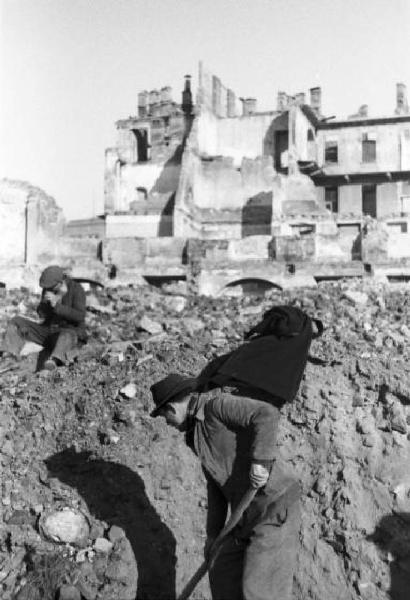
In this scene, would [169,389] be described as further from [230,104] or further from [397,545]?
[230,104]

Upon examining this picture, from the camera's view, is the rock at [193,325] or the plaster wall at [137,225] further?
the plaster wall at [137,225]

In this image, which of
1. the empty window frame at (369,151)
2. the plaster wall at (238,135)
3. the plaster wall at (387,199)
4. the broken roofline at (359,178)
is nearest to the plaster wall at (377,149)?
the empty window frame at (369,151)

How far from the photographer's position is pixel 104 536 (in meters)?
4.64

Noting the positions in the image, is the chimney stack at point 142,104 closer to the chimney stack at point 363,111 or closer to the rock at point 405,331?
the chimney stack at point 363,111

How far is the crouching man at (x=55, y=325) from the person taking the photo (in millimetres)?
6914

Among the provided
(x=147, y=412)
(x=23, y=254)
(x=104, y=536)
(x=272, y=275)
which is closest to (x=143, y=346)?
(x=147, y=412)

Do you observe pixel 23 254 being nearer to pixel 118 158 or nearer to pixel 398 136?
pixel 118 158

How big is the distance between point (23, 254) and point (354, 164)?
1670cm

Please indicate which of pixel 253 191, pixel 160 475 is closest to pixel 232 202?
pixel 253 191

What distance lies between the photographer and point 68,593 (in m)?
4.09

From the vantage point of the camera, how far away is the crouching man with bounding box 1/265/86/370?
691 cm

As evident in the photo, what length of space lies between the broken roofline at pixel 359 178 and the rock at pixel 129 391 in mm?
27974

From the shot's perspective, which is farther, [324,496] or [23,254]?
[23,254]

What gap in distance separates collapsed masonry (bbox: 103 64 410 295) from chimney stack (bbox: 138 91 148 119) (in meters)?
0.07
